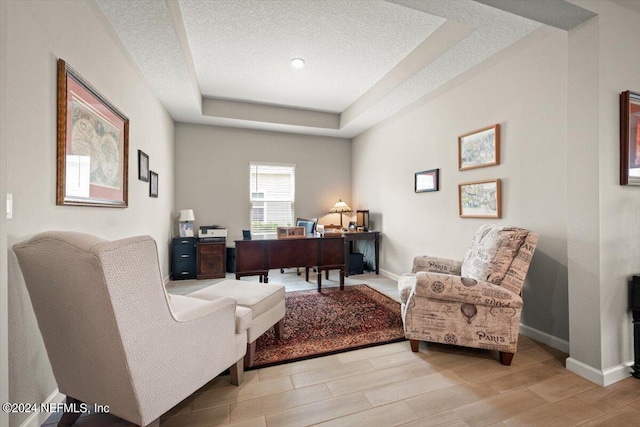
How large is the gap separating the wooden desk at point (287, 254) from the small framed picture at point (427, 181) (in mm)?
1324

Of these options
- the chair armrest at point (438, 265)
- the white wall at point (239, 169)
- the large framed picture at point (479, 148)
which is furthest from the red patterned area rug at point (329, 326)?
the white wall at point (239, 169)

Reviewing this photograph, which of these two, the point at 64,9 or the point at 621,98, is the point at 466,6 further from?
the point at 64,9

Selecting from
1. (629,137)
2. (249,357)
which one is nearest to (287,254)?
(249,357)

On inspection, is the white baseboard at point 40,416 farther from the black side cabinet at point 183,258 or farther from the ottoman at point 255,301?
the black side cabinet at point 183,258

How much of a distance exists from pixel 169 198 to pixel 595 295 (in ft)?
17.2

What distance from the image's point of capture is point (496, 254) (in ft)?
7.14

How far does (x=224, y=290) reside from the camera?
220 cm

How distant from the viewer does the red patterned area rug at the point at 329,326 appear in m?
2.23

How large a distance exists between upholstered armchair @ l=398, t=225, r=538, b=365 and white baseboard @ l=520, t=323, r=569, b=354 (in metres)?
0.64

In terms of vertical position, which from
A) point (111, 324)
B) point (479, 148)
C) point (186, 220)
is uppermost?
point (479, 148)

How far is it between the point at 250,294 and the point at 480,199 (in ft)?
8.42

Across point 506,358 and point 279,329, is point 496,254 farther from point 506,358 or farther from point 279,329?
point 279,329

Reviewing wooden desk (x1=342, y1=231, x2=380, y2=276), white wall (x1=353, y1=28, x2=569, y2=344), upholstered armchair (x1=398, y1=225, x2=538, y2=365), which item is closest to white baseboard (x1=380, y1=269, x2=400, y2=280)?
wooden desk (x1=342, y1=231, x2=380, y2=276)

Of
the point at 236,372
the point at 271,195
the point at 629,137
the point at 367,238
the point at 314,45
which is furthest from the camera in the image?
the point at 271,195
